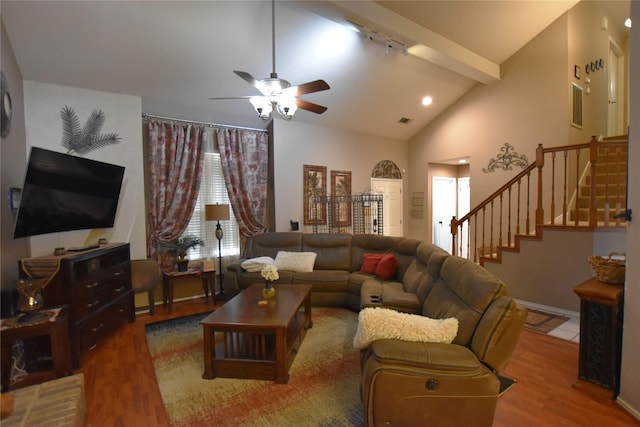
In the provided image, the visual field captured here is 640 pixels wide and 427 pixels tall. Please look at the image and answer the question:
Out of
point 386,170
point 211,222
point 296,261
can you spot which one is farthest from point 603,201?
point 211,222

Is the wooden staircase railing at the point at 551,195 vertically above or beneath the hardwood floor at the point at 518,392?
above

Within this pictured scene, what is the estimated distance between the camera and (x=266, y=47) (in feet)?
12.0

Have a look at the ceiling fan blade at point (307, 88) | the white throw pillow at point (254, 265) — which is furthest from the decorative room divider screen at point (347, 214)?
the ceiling fan blade at point (307, 88)

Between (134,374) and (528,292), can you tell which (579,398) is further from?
(134,374)

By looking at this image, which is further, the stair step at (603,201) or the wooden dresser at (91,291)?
the stair step at (603,201)

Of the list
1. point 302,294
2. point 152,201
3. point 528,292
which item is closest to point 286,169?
point 152,201

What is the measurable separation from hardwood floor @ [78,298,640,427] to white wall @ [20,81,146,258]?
1.31m

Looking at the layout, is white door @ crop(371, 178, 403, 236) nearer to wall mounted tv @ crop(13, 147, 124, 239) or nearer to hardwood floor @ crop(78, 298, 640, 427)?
hardwood floor @ crop(78, 298, 640, 427)

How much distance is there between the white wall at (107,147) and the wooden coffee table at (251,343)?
81.8 inches

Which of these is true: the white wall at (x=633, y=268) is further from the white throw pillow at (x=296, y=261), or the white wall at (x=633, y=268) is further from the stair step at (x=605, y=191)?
the white throw pillow at (x=296, y=261)

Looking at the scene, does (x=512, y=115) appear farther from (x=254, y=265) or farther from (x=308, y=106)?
(x=254, y=265)

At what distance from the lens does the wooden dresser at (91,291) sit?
2588mm

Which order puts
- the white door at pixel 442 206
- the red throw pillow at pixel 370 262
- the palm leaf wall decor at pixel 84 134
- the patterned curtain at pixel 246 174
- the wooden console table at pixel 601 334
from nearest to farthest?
the wooden console table at pixel 601 334, the palm leaf wall decor at pixel 84 134, the red throw pillow at pixel 370 262, the patterned curtain at pixel 246 174, the white door at pixel 442 206

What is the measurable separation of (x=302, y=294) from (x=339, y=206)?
2.97 m
